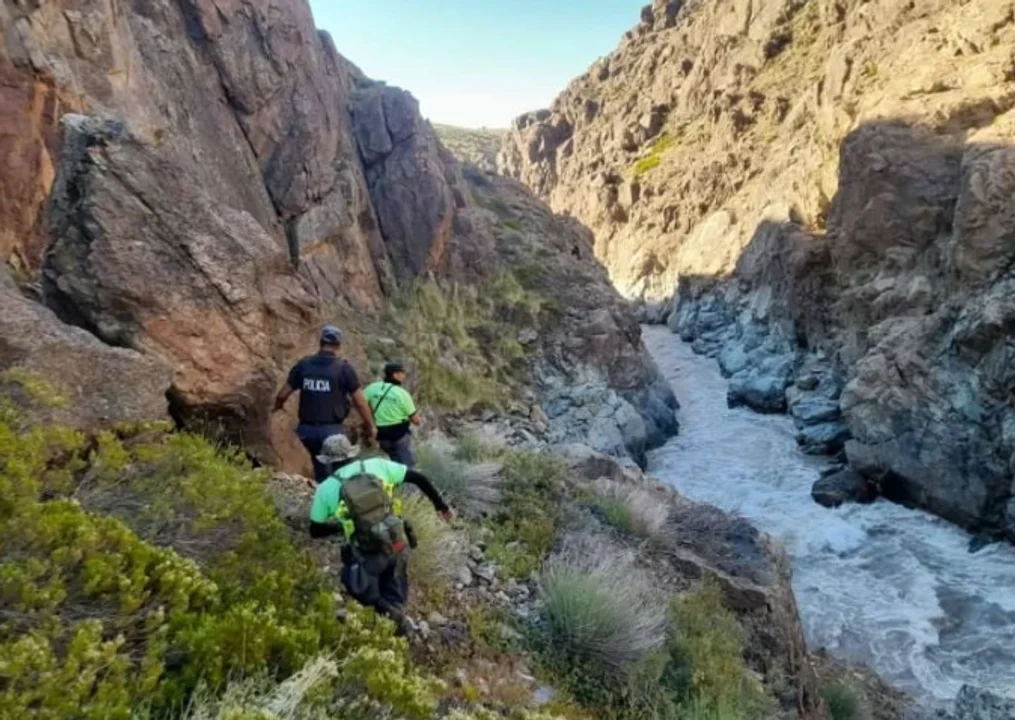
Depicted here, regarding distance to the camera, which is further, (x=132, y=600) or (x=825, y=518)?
(x=825, y=518)

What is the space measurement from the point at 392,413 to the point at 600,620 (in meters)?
2.65

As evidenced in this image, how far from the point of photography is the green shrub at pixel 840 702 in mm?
7997

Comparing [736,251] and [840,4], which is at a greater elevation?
[840,4]

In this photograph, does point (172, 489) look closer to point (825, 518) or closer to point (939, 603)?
point (939, 603)

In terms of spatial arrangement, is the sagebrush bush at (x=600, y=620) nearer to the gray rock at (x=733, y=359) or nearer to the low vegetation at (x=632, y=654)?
the low vegetation at (x=632, y=654)

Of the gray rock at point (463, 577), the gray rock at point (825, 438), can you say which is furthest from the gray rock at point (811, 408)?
the gray rock at point (463, 577)

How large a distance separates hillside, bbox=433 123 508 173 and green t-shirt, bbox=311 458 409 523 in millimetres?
95927

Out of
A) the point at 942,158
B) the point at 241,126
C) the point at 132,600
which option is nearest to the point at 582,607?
the point at 132,600

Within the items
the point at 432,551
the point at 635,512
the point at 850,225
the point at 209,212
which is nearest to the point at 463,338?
the point at 635,512

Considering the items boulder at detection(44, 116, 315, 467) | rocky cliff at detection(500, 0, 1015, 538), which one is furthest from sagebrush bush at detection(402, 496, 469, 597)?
rocky cliff at detection(500, 0, 1015, 538)

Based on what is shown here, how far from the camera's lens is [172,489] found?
427 centimetres

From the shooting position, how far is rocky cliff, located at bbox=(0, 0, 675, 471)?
6.03 meters

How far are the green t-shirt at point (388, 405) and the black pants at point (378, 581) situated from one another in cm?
228

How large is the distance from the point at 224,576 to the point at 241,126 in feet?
40.2
